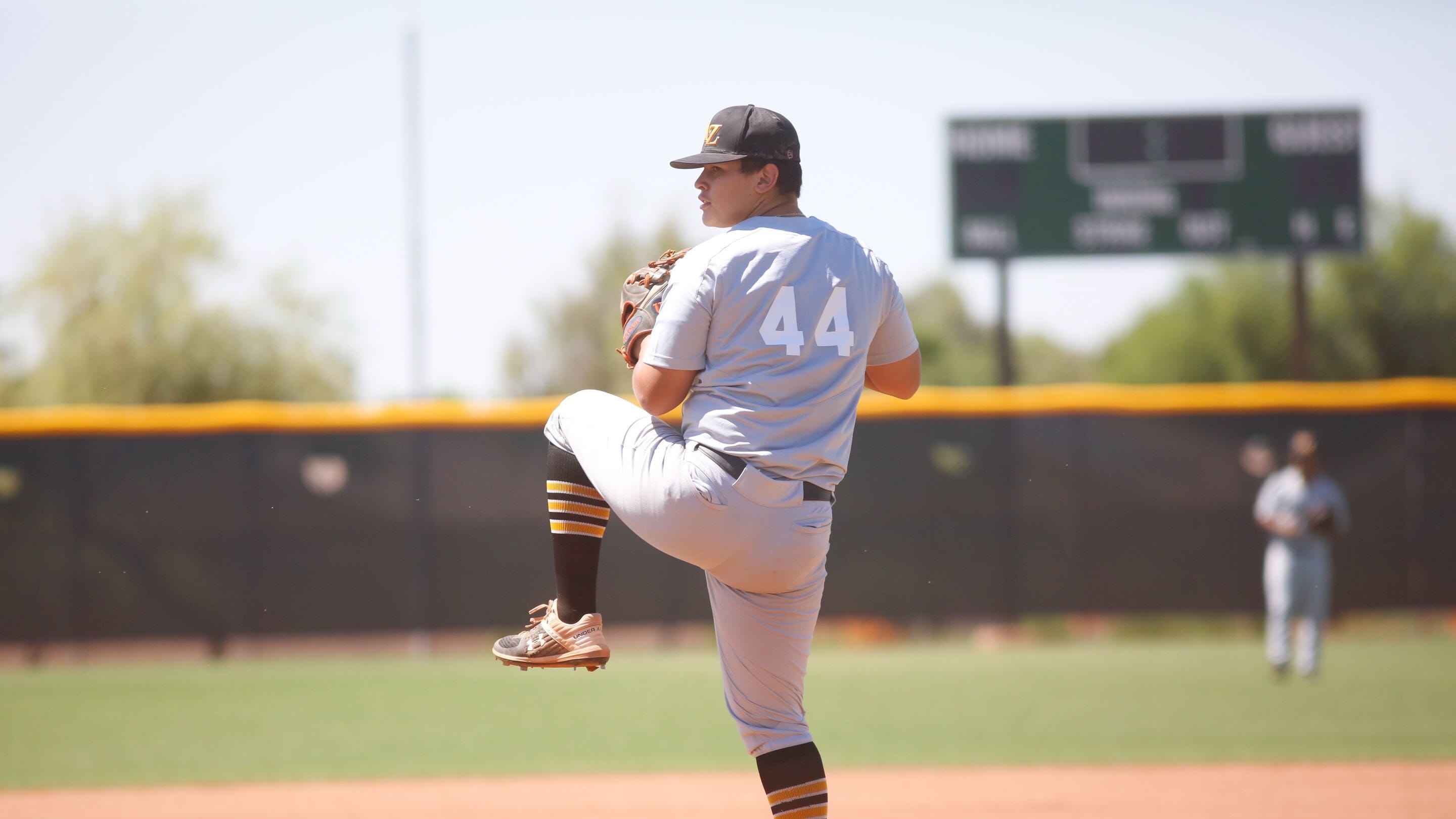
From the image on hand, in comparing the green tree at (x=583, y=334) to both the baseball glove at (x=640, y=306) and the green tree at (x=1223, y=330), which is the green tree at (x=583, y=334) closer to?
the green tree at (x=1223, y=330)

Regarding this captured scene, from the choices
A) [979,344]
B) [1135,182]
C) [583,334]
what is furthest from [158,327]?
[979,344]

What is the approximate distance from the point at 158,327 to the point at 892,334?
30.7 metres

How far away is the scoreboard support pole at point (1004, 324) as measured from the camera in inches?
609

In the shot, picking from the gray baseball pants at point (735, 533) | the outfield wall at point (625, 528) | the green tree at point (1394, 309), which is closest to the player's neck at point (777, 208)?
the gray baseball pants at point (735, 533)

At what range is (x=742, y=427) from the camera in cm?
298

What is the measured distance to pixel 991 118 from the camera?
15.2 meters

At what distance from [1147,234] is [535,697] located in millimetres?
8491

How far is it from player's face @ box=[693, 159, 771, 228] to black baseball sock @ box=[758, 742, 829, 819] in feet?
4.24

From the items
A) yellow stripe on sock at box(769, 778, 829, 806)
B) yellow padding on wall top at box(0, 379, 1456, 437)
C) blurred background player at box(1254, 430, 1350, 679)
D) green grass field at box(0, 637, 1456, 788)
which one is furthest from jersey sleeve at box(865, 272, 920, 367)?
yellow padding on wall top at box(0, 379, 1456, 437)

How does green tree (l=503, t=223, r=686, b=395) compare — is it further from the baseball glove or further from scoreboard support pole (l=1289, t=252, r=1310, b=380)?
the baseball glove

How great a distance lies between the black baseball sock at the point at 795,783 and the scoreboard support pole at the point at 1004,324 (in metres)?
12.5

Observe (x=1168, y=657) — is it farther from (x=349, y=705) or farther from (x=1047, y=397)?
(x=349, y=705)

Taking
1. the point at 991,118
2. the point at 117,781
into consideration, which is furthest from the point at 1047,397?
the point at 117,781

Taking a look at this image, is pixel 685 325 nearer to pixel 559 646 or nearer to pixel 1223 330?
pixel 559 646
